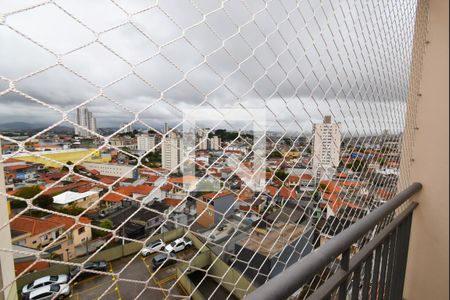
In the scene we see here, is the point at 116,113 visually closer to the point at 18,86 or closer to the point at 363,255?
the point at 18,86

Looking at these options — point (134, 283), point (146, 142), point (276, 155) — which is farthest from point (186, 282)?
point (146, 142)

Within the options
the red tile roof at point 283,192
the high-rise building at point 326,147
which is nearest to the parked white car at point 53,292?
the red tile roof at point 283,192

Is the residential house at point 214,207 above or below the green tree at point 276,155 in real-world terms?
below

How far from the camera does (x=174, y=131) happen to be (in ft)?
1.87

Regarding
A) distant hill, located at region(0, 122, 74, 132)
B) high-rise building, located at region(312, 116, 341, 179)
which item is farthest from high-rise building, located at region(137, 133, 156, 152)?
high-rise building, located at region(312, 116, 341, 179)

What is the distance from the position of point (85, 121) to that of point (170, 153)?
186 millimetres

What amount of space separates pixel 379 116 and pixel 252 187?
1.09 metres

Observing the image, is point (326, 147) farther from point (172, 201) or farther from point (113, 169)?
point (113, 169)

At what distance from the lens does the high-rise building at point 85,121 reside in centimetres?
41

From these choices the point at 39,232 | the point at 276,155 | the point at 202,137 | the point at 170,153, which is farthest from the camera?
the point at 276,155

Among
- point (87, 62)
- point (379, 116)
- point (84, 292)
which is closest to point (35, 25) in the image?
point (87, 62)

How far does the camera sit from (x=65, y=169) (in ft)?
1.27

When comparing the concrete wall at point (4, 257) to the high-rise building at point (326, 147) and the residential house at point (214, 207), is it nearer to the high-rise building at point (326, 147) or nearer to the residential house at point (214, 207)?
the residential house at point (214, 207)

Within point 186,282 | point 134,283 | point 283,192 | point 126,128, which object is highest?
point 126,128
